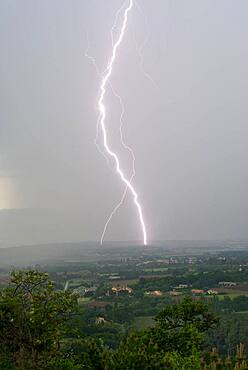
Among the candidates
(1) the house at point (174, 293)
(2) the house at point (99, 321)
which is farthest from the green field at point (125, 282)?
(2) the house at point (99, 321)

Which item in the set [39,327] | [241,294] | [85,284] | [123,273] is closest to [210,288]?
[241,294]

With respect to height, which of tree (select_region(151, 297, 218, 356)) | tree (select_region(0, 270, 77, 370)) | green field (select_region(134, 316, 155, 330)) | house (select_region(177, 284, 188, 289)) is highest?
tree (select_region(0, 270, 77, 370))

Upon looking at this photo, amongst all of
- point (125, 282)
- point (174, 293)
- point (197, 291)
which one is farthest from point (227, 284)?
point (125, 282)

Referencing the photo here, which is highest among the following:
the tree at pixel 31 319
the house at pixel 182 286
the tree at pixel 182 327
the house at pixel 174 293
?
the tree at pixel 31 319

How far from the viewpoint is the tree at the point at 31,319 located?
11.9 metres

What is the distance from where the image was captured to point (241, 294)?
5516cm

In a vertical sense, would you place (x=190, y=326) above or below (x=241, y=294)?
above

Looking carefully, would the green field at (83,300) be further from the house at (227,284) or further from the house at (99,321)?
the house at (227,284)

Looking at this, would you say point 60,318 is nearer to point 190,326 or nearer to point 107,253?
point 190,326

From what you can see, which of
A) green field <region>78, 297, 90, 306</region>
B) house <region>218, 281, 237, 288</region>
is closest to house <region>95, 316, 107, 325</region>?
green field <region>78, 297, 90, 306</region>

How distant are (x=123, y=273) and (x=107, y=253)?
58030mm

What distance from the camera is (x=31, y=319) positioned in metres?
11.8

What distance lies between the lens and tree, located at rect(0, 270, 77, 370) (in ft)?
39.1

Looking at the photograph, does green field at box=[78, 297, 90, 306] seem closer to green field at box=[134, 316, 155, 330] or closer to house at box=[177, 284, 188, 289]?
green field at box=[134, 316, 155, 330]
